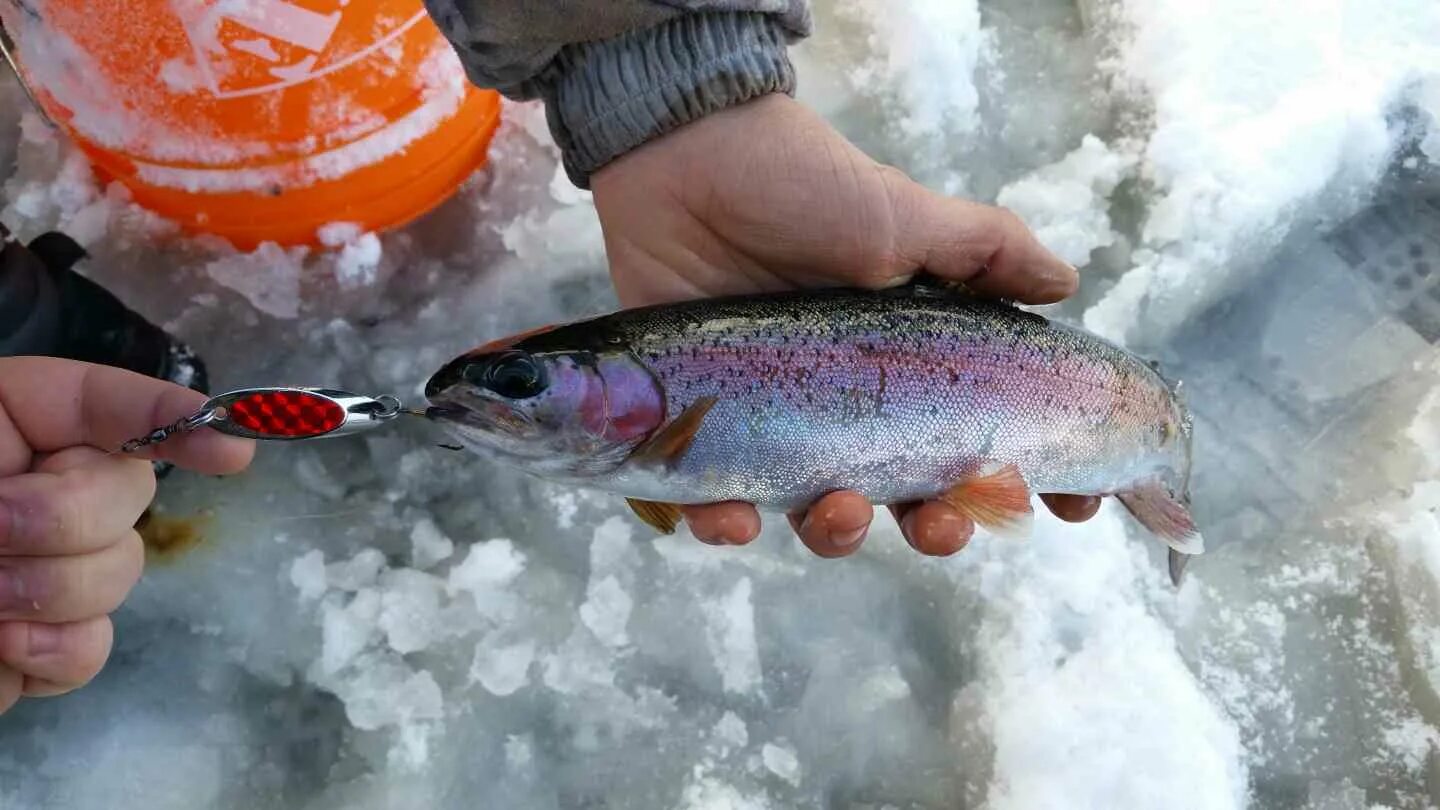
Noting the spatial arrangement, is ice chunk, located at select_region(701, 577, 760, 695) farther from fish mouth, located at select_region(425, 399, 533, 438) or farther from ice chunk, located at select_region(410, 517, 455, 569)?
fish mouth, located at select_region(425, 399, 533, 438)

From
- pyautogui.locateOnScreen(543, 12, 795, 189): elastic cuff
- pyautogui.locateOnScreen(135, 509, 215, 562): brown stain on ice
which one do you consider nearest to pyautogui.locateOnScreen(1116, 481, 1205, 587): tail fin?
pyautogui.locateOnScreen(543, 12, 795, 189): elastic cuff

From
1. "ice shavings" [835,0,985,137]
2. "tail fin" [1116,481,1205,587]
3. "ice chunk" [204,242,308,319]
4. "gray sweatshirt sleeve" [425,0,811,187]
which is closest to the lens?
"gray sweatshirt sleeve" [425,0,811,187]

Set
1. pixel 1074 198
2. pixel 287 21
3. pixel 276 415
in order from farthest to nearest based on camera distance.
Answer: pixel 1074 198, pixel 287 21, pixel 276 415

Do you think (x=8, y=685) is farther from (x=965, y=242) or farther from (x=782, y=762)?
(x=965, y=242)

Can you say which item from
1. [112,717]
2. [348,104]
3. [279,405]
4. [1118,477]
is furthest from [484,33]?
[112,717]

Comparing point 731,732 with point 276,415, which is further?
point 731,732

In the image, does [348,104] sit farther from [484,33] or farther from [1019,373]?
[1019,373]

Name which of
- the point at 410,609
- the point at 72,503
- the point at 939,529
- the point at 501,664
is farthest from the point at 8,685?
the point at 939,529
